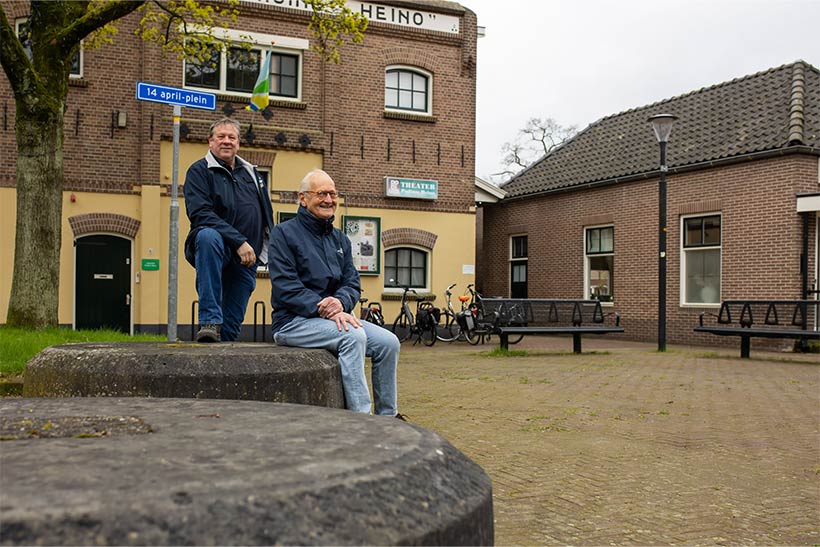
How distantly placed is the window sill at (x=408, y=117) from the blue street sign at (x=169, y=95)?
1131 centimetres

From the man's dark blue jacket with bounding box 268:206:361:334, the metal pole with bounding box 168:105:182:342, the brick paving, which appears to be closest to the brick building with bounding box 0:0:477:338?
the brick paving

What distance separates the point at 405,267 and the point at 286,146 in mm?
3867

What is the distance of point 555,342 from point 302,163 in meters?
6.90

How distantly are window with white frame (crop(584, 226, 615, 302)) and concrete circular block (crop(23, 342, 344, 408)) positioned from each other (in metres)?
17.4

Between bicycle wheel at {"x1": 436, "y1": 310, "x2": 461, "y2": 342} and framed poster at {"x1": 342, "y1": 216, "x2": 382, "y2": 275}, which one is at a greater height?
framed poster at {"x1": 342, "y1": 216, "x2": 382, "y2": 275}

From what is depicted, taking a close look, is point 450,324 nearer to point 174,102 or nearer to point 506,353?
point 506,353

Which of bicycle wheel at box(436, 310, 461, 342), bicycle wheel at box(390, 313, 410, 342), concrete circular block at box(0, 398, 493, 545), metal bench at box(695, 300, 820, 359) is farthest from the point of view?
bicycle wheel at box(390, 313, 410, 342)

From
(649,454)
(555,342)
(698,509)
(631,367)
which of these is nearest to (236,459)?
(698,509)

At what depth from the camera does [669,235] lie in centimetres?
1858

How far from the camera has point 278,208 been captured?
18.1 m

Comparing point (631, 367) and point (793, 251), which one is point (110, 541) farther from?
point (793, 251)

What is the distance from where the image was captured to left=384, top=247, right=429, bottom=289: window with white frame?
19234 mm

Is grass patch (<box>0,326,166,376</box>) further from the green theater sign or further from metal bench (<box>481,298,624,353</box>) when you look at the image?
the green theater sign

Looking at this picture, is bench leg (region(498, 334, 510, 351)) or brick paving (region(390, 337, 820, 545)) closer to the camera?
brick paving (region(390, 337, 820, 545))
